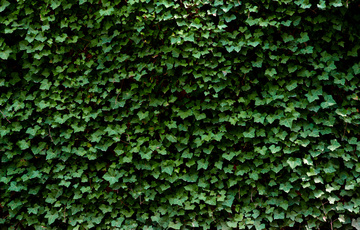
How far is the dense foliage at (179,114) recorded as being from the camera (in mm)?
2680

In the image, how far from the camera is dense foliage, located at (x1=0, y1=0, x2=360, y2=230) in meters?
2.68

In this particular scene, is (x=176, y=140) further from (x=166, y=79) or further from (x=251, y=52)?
(x=251, y=52)

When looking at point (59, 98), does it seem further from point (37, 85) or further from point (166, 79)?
point (166, 79)

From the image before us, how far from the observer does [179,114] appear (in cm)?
277

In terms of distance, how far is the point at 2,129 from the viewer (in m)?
2.88

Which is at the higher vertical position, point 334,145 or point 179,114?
point 179,114

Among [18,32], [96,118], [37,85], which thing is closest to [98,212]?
[96,118]

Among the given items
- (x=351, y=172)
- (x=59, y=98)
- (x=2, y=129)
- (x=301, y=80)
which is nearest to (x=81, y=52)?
(x=59, y=98)

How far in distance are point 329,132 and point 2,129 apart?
3.16m

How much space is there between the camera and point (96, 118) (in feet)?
9.40

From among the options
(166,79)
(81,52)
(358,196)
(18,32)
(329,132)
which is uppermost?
(18,32)

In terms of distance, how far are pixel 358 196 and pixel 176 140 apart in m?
1.80

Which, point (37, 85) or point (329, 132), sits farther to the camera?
point (37, 85)

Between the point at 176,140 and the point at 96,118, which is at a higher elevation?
the point at 96,118
